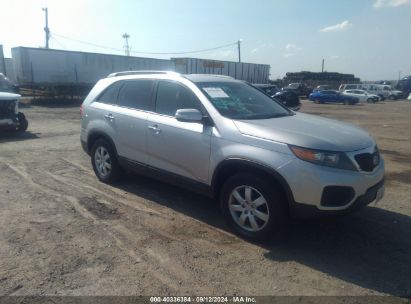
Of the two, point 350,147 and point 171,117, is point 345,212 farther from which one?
point 171,117

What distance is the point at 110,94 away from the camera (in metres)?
5.87

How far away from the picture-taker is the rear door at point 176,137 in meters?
4.30

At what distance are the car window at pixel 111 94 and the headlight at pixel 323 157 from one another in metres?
3.23

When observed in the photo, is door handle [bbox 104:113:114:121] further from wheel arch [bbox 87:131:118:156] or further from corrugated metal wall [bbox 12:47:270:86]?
corrugated metal wall [bbox 12:47:270:86]

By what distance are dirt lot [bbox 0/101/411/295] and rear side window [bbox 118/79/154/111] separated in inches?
52.3

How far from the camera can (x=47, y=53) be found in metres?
23.6

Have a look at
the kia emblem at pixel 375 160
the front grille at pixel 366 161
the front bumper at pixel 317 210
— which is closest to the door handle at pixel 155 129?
the front bumper at pixel 317 210

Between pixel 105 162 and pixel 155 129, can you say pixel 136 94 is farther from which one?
pixel 105 162

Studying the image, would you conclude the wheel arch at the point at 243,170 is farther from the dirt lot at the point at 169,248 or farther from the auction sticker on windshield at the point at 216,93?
the auction sticker on windshield at the point at 216,93

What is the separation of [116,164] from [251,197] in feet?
8.71

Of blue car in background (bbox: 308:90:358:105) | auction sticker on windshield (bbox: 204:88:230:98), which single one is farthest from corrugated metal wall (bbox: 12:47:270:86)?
auction sticker on windshield (bbox: 204:88:230:98)

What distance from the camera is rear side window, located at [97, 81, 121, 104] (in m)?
5.77

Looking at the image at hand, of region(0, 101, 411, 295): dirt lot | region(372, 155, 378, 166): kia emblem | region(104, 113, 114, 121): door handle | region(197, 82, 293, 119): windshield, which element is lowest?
region(0, 101, 411, 295): dirt lot

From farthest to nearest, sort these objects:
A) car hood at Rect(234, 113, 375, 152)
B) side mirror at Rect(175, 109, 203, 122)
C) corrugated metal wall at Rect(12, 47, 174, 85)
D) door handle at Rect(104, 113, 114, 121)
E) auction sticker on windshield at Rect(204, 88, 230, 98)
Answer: corrugated metal wall at Rect(12, 47, 174, 85), door handle at Rect(104, 113, 114, 121), auction sticker on windshield at Rect(204, 88, 230, 98), side mirror at Rect(175, 109, 203, 122), car hood at Rect(234, 113, 375, 152)
